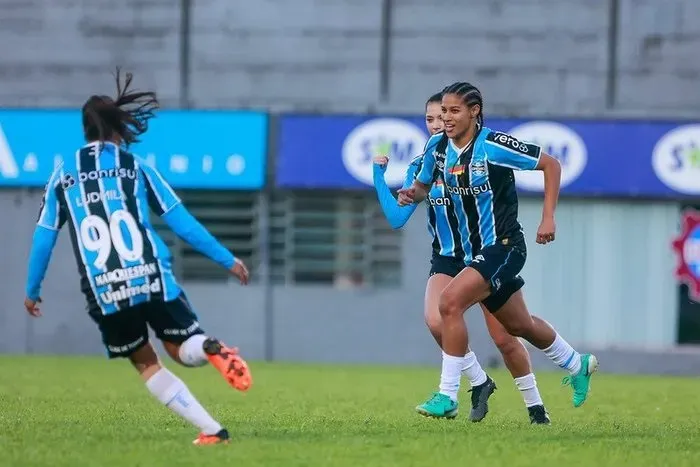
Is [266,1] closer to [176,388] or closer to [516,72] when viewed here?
[516,72]

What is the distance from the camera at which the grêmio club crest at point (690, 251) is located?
807 inches

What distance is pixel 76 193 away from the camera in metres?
7.68

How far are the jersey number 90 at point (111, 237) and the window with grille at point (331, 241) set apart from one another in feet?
44.7

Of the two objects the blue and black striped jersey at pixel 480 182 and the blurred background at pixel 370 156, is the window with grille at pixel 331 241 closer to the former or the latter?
the blurred background at pixel 370 156

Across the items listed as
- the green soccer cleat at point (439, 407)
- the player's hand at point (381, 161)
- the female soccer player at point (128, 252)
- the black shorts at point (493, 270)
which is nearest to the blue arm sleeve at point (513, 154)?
the black shorts at point (493, 270)

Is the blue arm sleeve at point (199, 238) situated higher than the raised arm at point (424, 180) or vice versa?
the raised arm at point (424, 180)

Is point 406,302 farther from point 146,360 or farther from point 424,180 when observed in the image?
point 146,360

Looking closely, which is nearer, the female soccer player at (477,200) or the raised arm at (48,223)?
the raised arm at (48,223)

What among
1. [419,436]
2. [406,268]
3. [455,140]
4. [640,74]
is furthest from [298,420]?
[640,74]

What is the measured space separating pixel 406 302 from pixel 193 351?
13.5m

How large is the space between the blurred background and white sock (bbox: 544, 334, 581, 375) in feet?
34.4

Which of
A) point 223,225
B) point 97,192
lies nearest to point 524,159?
point 97,192

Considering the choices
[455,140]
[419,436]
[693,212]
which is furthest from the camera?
[693,212]

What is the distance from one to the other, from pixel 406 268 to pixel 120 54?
5.32m
